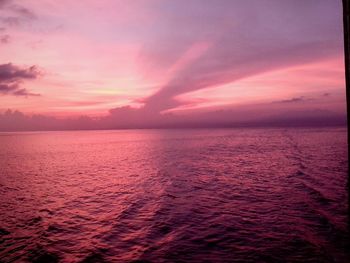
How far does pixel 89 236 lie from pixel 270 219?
9.81 m

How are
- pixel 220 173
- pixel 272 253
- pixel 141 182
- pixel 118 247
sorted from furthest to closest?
pixel 220 173
pixel 141 182
pixel 118 247
pixel 272 253

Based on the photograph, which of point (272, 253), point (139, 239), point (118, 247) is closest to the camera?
point (272, 253)

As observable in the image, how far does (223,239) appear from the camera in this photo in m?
12.5

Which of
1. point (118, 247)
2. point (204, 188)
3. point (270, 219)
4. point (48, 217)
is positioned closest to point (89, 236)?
point (118, 247)

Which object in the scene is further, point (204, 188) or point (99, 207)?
point (204, 188)

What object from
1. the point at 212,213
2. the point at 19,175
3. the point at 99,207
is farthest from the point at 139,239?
the point at 19,175

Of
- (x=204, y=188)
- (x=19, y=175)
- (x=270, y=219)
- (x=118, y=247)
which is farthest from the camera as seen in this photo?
(x=19, y=175)

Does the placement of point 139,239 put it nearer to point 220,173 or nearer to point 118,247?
point 118,247

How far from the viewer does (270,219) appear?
14906 mm

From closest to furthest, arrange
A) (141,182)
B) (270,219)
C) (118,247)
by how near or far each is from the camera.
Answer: (118,247), (270,219), (141,182)

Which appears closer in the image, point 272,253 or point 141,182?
point 272,253

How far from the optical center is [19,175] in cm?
3659

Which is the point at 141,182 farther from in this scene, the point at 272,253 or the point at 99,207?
the point at 272,253

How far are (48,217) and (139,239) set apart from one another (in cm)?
776
